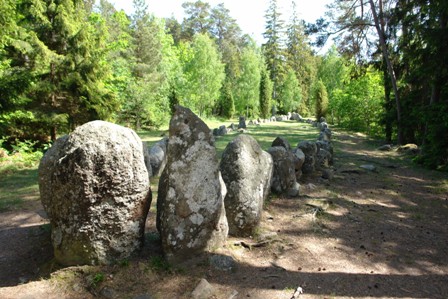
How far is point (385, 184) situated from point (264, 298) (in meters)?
7.06

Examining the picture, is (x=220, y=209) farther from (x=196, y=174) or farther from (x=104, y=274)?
(x=104, y=274)

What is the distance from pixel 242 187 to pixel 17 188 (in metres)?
6.21

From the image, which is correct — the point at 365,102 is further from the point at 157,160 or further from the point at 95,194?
the point at 95,194

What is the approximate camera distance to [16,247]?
4691mm

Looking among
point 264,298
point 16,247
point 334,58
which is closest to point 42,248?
point 16,247

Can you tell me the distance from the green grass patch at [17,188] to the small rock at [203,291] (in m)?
4.97

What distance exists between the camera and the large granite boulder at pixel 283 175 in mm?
7270

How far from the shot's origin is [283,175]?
289 inches

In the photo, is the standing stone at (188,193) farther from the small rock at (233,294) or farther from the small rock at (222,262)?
the small rock at (233,294)

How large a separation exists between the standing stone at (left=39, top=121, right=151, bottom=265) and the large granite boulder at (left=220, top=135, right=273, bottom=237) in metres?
1.63

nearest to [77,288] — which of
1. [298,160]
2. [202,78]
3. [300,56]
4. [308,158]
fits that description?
[298,160]

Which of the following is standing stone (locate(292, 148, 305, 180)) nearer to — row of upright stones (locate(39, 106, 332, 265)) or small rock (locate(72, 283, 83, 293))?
row of upright stones (locate(39, 106, 332, 265))

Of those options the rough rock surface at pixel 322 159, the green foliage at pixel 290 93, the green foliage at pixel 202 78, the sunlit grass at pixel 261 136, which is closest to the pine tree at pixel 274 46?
the green foliage at pixel 290 93

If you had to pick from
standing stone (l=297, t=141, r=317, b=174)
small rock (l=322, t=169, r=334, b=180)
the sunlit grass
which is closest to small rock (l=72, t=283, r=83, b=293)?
standing stone (l=297, t=141, r=317, b=174)
